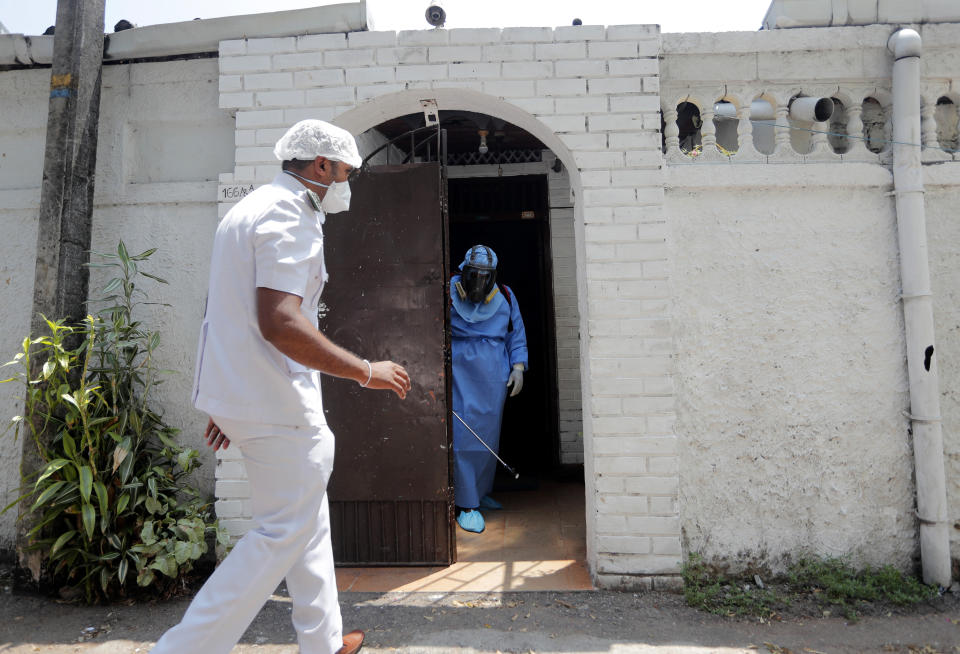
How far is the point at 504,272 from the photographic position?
21.1 feet

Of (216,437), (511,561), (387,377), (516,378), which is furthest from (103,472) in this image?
(516,378)

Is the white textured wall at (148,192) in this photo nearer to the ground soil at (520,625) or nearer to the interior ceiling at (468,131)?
the ground soil at (520,625)

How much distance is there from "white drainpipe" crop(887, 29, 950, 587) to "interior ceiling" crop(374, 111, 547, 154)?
2566 millimetres

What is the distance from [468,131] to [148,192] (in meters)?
2.69

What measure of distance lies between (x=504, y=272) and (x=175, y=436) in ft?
12.0

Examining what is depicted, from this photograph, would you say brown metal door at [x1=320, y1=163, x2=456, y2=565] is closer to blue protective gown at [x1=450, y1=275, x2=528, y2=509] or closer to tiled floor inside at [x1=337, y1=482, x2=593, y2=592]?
tiled floor inside at [x1=337, y1=482, x2=593, y2=592]

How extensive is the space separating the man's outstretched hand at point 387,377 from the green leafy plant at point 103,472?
5.33 feet

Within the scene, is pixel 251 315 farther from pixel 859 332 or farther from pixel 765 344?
pixel 859 332

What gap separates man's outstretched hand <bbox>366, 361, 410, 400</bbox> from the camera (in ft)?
6.86

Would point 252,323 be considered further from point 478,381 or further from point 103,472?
point 478,381

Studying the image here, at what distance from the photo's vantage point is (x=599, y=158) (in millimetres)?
3318

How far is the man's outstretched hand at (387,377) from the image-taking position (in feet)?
6.86

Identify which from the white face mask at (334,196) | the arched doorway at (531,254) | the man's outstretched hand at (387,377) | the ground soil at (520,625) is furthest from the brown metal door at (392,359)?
the arched doorway at (531,254)

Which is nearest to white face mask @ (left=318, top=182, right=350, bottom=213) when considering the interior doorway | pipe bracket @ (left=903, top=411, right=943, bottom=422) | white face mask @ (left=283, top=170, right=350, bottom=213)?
white face mask @ (left=283, top=170, right=350, bottom=213)
